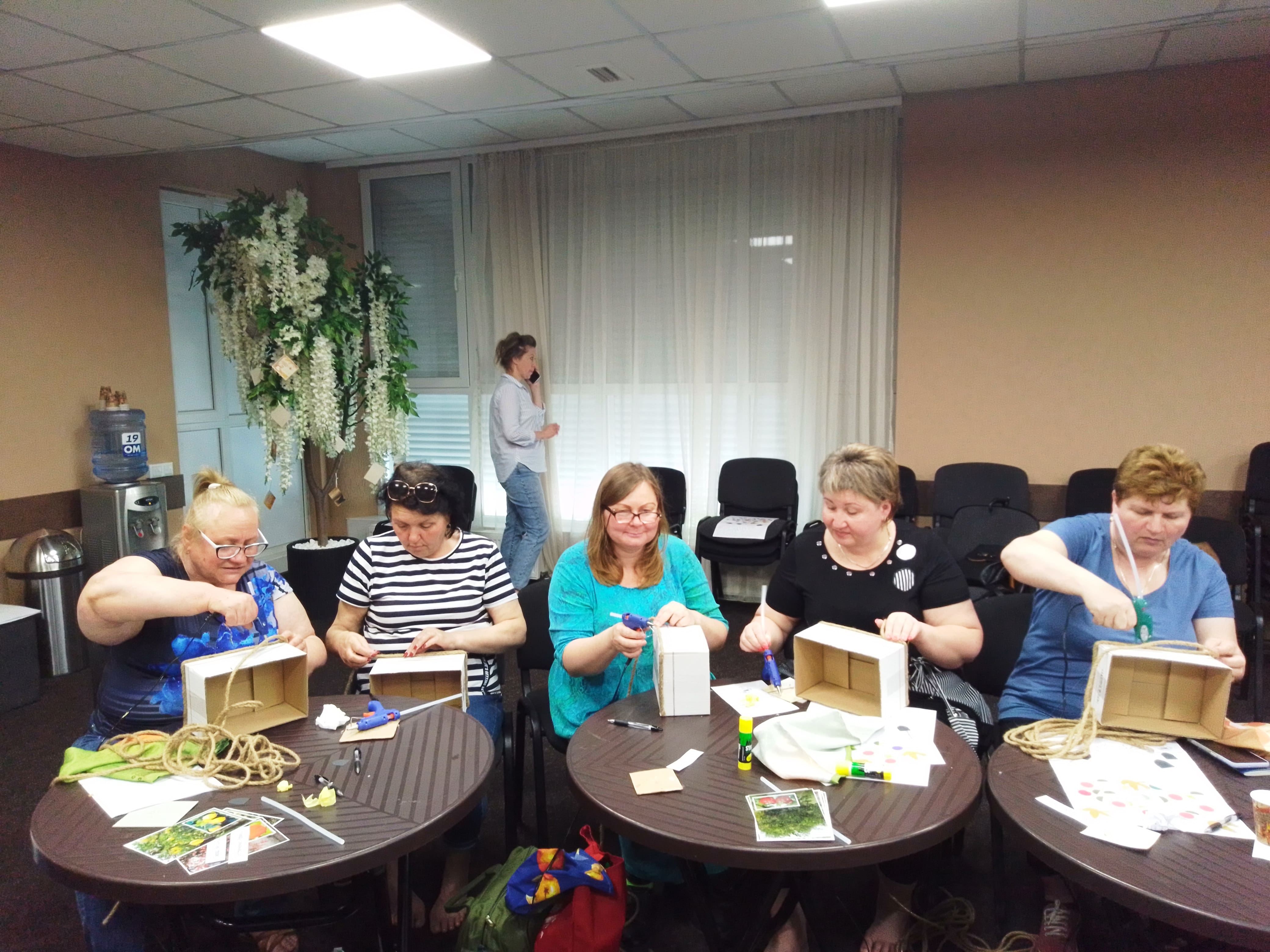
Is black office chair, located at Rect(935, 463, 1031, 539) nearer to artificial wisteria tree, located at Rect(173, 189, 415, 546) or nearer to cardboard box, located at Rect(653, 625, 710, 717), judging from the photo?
cardboard box, located at Rect(653, 625, 710, 717)

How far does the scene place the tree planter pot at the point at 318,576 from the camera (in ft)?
17.6

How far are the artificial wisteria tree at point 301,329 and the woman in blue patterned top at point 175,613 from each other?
10.5 feet

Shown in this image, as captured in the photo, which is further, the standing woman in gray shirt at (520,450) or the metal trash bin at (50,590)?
the standing woman in gray shirt at (520,450)

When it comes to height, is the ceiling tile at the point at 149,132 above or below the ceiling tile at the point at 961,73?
below

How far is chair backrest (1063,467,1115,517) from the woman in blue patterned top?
12.6 ft

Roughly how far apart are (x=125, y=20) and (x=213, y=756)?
2.61 meters

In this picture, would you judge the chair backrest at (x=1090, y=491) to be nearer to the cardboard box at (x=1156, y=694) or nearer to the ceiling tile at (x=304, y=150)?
the cardboard box at (x=1156, y=694)

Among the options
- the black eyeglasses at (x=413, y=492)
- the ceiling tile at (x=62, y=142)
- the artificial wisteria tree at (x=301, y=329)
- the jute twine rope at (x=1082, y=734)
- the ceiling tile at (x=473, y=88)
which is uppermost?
the ceiling tile at (x=473, y=88)

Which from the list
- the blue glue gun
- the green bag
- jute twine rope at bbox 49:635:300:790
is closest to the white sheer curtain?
the green bag

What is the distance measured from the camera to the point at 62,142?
442cm

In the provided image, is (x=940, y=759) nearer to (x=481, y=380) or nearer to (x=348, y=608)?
(x=348, y=608)

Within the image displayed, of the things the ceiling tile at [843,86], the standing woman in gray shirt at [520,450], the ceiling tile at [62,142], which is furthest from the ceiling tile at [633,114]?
the ceiling tile at [62,142]

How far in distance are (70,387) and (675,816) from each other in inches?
184

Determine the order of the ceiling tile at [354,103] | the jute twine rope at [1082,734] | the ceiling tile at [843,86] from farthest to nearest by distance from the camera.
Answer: the ceiling tile at [843,86]
the ceiling tile at [354,103]
the jute twine rope at [1082,734]
